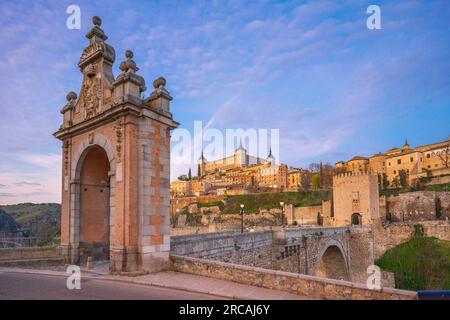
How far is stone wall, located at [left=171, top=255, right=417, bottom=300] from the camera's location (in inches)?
261

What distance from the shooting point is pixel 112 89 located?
1164cm

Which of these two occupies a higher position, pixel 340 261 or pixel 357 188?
pixel 357 188

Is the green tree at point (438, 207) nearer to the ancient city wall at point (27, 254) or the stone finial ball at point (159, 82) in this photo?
the stone finial ball at point (159, 82)

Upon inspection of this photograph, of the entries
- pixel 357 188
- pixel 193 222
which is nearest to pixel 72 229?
pixel 357 188

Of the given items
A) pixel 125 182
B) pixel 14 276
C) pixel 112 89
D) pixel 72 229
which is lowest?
pixel 14 276

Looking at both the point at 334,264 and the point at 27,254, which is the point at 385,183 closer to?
the point at 334,264

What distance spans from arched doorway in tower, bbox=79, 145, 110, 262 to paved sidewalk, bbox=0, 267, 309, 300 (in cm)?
257

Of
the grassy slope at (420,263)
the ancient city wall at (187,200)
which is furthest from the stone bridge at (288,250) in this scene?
the ancient city wall at (187,200)

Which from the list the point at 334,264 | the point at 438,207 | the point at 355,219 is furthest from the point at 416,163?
the point at 334,264

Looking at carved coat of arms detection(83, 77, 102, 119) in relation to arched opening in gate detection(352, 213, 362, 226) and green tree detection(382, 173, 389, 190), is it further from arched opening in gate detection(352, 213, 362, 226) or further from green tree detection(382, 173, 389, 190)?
green tree detection(382, 173, 389, 190)

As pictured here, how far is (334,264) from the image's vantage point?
112 feet
